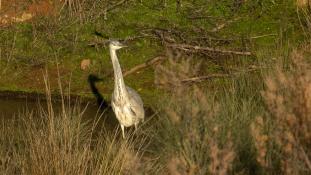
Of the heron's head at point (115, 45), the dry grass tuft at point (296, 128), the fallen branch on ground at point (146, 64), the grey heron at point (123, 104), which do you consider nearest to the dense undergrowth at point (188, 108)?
the dry grass tuft at point (296, 128)

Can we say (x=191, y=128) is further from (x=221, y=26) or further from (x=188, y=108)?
(x=221, y=26)

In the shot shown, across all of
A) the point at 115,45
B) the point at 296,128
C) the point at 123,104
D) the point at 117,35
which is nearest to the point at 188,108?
the point at 296,128

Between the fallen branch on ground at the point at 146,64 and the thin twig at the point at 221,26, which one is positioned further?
the thin twig at the point at 221,26

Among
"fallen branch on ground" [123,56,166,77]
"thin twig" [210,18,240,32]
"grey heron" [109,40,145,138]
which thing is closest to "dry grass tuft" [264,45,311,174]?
"grey heron" [109,40,145,138]

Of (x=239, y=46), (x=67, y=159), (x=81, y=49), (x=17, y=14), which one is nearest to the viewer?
(x=67, y=159)

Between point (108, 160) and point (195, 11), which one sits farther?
point (195, 11)

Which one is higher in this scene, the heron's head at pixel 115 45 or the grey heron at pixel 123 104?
the heron's head at pixel 115 45

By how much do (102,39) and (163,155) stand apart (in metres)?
8.70

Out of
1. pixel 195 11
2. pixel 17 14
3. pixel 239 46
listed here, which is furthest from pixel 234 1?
pixel 17 14

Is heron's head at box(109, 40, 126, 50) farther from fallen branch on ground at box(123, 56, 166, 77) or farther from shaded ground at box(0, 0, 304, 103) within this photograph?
fallen branch on ground at box(123, 56, 166, 77)

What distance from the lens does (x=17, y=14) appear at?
17.4 m

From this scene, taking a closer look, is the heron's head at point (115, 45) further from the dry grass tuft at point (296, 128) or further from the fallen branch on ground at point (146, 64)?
the dry grass tuft at point (296, 128)

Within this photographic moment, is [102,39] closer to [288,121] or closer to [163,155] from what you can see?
[163,155]

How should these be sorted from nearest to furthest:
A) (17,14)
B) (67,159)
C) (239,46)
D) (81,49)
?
1. (67,159)
2. (239,46)
3. (81,49)
4. (17,14)
